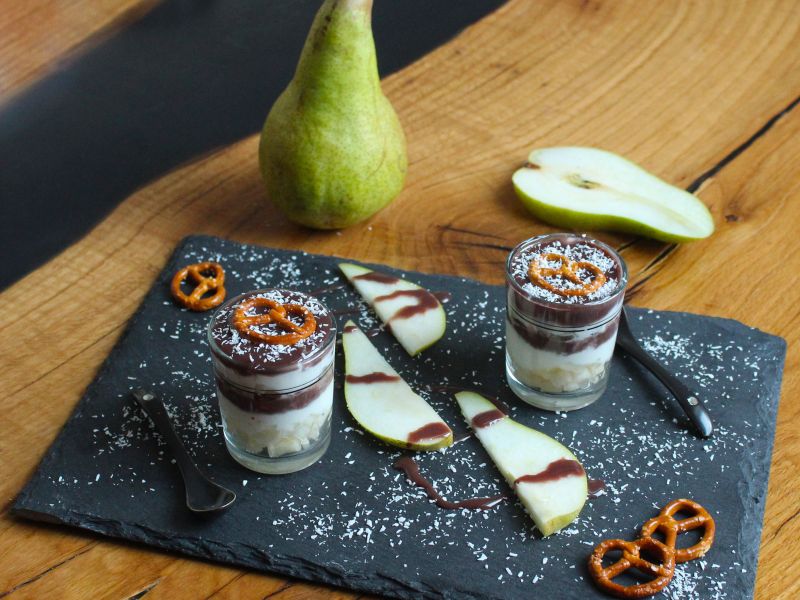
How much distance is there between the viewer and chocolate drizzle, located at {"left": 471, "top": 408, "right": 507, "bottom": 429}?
1.30 meters

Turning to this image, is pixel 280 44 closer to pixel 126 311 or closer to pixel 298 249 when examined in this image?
pixel 298 249

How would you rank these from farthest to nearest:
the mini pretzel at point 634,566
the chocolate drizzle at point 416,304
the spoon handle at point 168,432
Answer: the chocolate drizzle at point 416,304
the spoon handle at point 168,432
the mini pretzel at point 634,566

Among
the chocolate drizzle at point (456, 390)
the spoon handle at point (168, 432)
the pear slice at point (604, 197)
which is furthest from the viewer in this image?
the pear slice at point (604, 197)

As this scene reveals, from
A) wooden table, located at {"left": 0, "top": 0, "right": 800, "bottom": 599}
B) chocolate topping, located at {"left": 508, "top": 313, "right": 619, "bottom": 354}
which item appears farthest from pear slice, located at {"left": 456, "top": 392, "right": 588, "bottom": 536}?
wooden table, located at {"left": 0, "top": 0, "right": 800, "bottom": 599}

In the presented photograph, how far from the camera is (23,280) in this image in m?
1.52

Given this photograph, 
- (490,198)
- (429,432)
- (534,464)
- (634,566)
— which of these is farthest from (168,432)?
(490,198)

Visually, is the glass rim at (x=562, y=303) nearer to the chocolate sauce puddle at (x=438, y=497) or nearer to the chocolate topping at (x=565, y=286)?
the chocolate topping at (x=565, y=286)

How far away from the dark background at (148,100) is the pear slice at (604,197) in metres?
0.45

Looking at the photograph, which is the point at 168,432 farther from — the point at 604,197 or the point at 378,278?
the point at 604,197

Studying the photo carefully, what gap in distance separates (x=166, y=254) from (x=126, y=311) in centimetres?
14

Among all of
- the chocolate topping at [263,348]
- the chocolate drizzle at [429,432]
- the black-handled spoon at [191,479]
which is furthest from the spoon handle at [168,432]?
the chocolate drizzle at [429,432]

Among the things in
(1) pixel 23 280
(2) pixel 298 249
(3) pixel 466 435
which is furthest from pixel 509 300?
(1) pixel 23 280

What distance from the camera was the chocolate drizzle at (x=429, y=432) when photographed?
1266mm

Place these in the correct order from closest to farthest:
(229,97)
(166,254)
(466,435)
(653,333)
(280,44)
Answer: (466,435)
(653,333)
(166,254)
(229,97)
(280,44)
